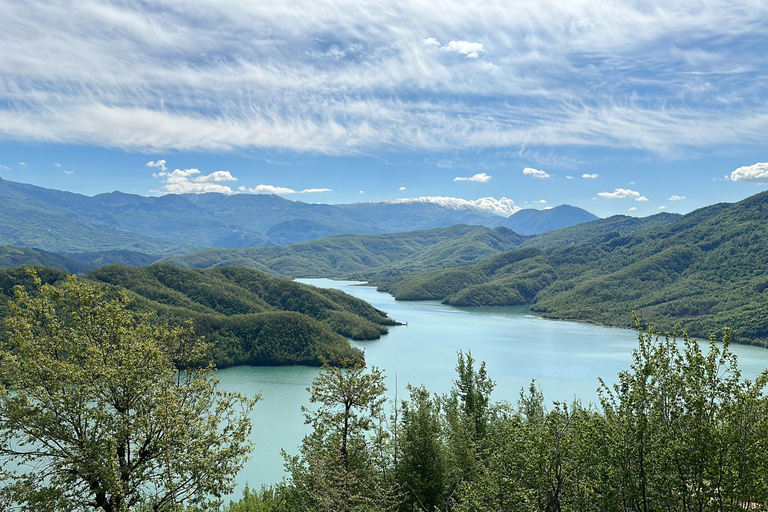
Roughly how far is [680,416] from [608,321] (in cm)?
18071

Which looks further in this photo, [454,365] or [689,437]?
[454,365]

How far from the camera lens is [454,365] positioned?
96.8 m

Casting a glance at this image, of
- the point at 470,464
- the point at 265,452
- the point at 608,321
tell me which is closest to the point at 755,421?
the point at 470,464

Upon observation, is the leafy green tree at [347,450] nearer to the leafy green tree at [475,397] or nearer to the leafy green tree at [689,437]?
the leafy green tree at [689,437]

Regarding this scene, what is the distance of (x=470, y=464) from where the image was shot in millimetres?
21766

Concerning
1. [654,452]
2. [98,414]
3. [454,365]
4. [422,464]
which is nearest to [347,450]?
[422,464]

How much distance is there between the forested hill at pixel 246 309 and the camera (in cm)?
10825

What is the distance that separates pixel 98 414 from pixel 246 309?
131 meters

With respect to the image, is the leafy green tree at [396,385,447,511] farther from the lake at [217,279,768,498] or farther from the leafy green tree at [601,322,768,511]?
the lake at [217,279,768,498]

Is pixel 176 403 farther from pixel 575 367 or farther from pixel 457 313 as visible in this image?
pixel 457 313

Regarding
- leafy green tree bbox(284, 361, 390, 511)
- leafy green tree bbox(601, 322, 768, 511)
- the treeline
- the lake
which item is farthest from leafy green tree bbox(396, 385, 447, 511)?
the lake

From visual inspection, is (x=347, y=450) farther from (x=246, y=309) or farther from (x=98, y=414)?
(x=246, y=309)

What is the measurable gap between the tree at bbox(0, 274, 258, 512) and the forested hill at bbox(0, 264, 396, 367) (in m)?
77.0

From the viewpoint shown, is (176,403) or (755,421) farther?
(176,403)
